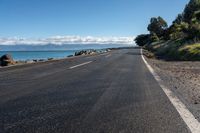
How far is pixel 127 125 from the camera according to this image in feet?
17.3

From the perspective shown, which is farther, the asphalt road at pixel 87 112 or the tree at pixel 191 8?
the tree at pixel 191 8

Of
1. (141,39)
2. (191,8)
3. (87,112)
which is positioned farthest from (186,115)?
(141,39)

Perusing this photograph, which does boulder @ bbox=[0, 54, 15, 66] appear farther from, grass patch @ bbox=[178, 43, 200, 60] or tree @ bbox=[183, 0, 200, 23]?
tree @ bbox=[183, 0, 200, 23]

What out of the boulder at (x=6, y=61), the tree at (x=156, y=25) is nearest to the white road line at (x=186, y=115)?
the boulder at (x=6, y=61)

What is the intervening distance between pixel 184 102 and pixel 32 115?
364cm

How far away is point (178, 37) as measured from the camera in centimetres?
6366

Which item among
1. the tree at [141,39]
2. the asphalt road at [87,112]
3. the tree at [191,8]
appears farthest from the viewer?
the tree at [141,39]

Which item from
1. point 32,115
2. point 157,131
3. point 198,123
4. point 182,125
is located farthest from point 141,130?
point 32,115

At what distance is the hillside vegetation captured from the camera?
112 ft

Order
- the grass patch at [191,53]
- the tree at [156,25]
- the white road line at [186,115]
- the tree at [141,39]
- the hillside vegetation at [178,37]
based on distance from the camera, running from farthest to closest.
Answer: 1. the tree at [141,39]
2. the tree at [156,25]
3. the hillside vegetation at [178,37]
4. the grass patch at [191,53]
5. the white road line at [186,115]

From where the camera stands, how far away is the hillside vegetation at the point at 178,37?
3402 cm

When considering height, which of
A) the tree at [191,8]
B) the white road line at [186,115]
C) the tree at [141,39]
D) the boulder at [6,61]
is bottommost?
the tree at [141,39]

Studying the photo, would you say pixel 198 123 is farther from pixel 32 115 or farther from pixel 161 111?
pixel 32 115

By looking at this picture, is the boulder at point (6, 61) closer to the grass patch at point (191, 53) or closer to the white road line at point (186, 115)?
the grass patch at point (191, 53)
